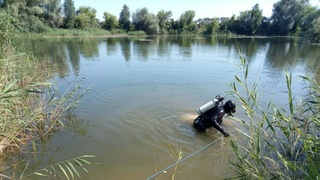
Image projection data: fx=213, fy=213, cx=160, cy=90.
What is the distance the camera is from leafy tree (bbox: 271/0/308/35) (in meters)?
57.2

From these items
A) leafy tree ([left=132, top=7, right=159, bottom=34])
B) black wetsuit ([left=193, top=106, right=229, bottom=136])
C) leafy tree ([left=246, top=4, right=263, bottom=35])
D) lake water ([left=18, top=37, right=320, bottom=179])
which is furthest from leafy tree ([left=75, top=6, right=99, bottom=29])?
black wetsuit ([left=193, top=106, right=229, bottom=136])

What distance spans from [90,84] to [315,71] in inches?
519

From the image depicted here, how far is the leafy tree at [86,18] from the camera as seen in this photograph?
5159cm

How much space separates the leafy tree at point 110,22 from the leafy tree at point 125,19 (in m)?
2.13

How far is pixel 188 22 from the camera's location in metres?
71.4

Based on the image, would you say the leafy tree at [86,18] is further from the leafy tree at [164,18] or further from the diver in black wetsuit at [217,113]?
the diver in black wetsuit at [217,113]

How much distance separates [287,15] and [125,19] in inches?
1801

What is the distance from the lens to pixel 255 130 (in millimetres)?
2859

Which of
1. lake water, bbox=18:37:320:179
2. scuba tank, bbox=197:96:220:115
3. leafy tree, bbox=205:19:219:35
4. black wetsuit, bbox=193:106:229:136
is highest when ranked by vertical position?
leafy tree, bbox=205:19:219:35

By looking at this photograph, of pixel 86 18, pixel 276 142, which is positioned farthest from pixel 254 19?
pixel 276 142

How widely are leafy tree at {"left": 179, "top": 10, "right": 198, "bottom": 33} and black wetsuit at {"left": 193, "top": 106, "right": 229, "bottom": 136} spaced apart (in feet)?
220

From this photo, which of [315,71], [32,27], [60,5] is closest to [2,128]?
[315,71]

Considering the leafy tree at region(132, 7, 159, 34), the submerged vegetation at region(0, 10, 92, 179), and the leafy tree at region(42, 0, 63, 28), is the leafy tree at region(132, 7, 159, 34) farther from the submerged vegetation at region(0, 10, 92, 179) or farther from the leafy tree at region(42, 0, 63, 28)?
the submerged vegetation at region(0, 10, 92, 179)

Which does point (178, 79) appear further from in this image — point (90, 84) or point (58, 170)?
point (58, 170)
